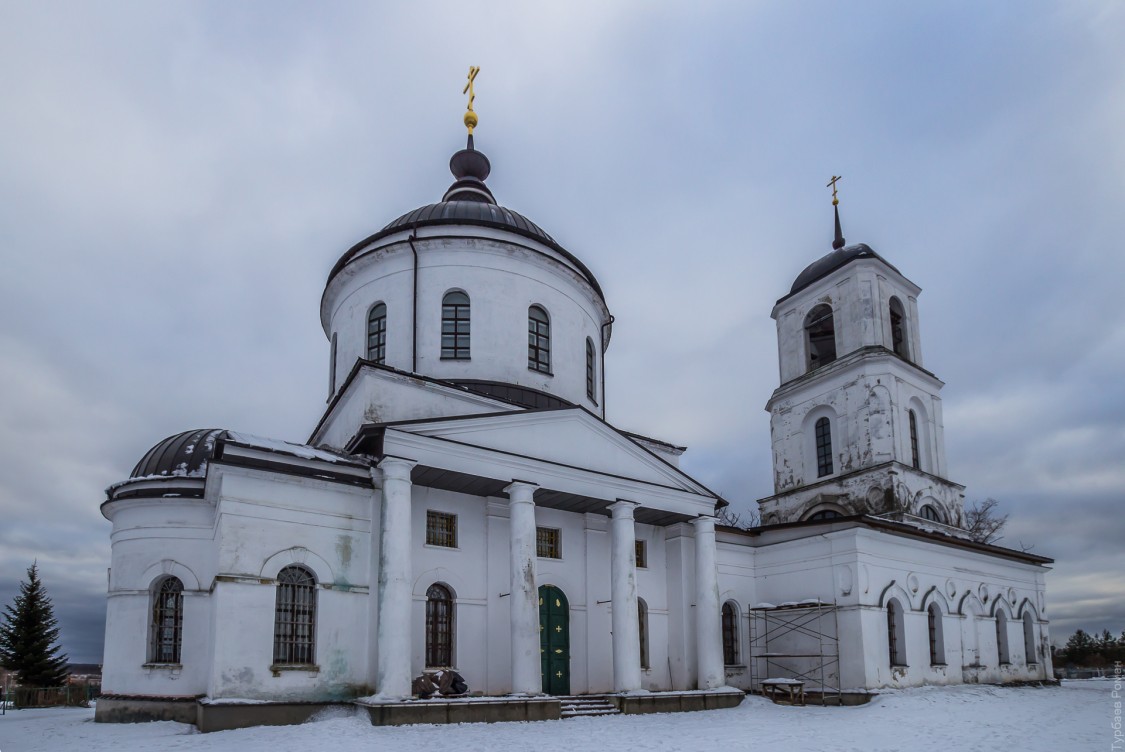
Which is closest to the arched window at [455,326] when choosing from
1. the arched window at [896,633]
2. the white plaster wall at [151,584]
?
the white plaster wall at [151,584]

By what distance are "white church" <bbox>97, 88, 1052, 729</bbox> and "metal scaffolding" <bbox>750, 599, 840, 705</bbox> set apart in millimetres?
75

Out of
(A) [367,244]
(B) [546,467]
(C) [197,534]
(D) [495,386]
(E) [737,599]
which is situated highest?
(A) [367,244]

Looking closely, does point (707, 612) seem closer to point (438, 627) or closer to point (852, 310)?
point (438, 627)

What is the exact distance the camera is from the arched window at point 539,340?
68.2 ft

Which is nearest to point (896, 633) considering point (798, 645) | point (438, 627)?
point (798, 645)

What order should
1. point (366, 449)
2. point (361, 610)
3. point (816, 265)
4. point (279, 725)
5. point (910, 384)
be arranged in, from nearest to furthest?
point (279, 725) → point (361, 610) → point (366, 449) → point (910, 384) → point (816, 265)

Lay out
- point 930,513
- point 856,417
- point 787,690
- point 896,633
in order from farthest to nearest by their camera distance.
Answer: point 856,417 < point 930,513 < point 896,633 < point 787,690

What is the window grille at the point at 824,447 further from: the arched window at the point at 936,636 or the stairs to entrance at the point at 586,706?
the stairs to entrance at the point at 586,706

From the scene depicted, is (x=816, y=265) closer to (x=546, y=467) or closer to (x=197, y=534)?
(x=546, y=467)

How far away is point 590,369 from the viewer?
2266 centimetres

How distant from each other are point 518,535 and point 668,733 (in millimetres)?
4561

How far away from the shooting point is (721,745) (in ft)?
40.2

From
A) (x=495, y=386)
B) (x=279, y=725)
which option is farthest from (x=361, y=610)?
(x=495, y=386)

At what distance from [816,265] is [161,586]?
21113 mm
